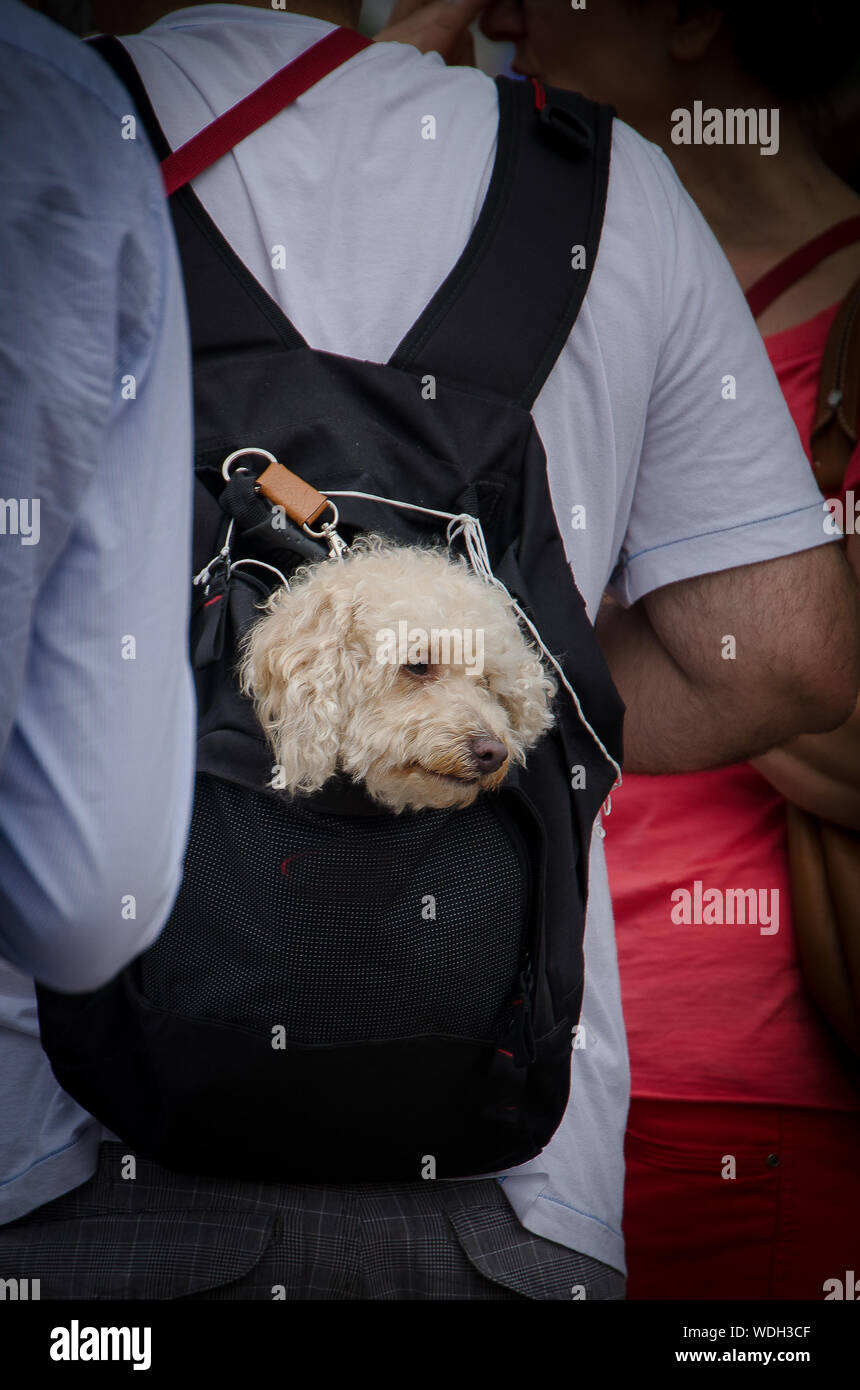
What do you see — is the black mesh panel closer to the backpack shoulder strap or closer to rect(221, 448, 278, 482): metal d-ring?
rect(221, 448, 278, 482): metal d-ring

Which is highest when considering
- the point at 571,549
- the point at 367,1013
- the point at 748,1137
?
the point at 571,549

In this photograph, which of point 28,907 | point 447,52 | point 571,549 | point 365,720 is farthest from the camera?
point 447,52

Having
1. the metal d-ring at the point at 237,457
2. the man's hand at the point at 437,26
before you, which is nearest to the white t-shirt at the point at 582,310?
the metal d-ring at the point at 237,457

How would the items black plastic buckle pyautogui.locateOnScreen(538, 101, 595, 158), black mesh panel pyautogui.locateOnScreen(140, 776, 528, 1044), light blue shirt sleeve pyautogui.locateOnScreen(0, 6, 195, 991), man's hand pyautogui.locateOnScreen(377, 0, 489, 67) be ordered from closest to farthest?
light blue shirt sleeve pyautogui.locateOnScreen(0, 6, 195, 991) → black mesh panel pyautogui.locateOnScreen(140, 776, 528, 1044) → black plastic buckle pyautogui.locateOnScreen(538, 101, 595, 158) → man's hand pyautogui.locateOnScreen(377, 0, 489, 67)

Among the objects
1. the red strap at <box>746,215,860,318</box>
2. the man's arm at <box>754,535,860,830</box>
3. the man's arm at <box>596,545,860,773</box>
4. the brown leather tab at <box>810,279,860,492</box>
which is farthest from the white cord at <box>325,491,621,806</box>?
the red strap at <box>746,215,860,318</box>

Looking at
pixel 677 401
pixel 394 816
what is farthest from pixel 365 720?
pixel 677 401

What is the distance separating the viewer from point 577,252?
111 centimetres

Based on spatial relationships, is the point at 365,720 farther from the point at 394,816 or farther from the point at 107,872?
the point at 107,872

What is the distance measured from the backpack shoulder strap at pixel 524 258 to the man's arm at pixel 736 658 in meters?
0.39

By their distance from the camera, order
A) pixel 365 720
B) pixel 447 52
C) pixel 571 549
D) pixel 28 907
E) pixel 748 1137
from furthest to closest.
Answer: pixel 748 1137, pixel 447 52, pixel 571 549, pixel 365 720, pixel 28 907

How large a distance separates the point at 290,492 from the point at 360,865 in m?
0.33

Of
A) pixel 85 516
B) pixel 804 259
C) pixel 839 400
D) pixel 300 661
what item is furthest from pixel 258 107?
pixel 804 259

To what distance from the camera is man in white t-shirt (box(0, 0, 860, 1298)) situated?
1.07 meters

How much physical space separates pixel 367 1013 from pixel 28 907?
386mm
